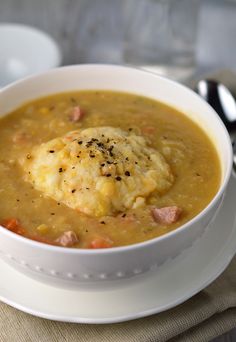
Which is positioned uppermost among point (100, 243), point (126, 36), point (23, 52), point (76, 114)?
point (100, 243)

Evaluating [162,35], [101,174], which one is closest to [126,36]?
[162,35]

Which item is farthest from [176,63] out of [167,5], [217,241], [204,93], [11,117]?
[217,241]

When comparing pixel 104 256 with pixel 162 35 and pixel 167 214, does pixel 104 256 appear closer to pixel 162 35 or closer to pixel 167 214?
pixel 167 214

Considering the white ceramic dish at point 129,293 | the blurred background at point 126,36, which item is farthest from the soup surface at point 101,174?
the blurred background at point 126,36

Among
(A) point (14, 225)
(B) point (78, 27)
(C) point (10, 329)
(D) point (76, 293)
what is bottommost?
(B) point (78, 27)

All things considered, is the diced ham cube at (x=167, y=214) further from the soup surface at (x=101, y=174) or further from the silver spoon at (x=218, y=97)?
the silver spoon at (x=218, y=97)

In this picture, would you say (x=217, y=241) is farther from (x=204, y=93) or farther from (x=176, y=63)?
(x=176, y=63)
